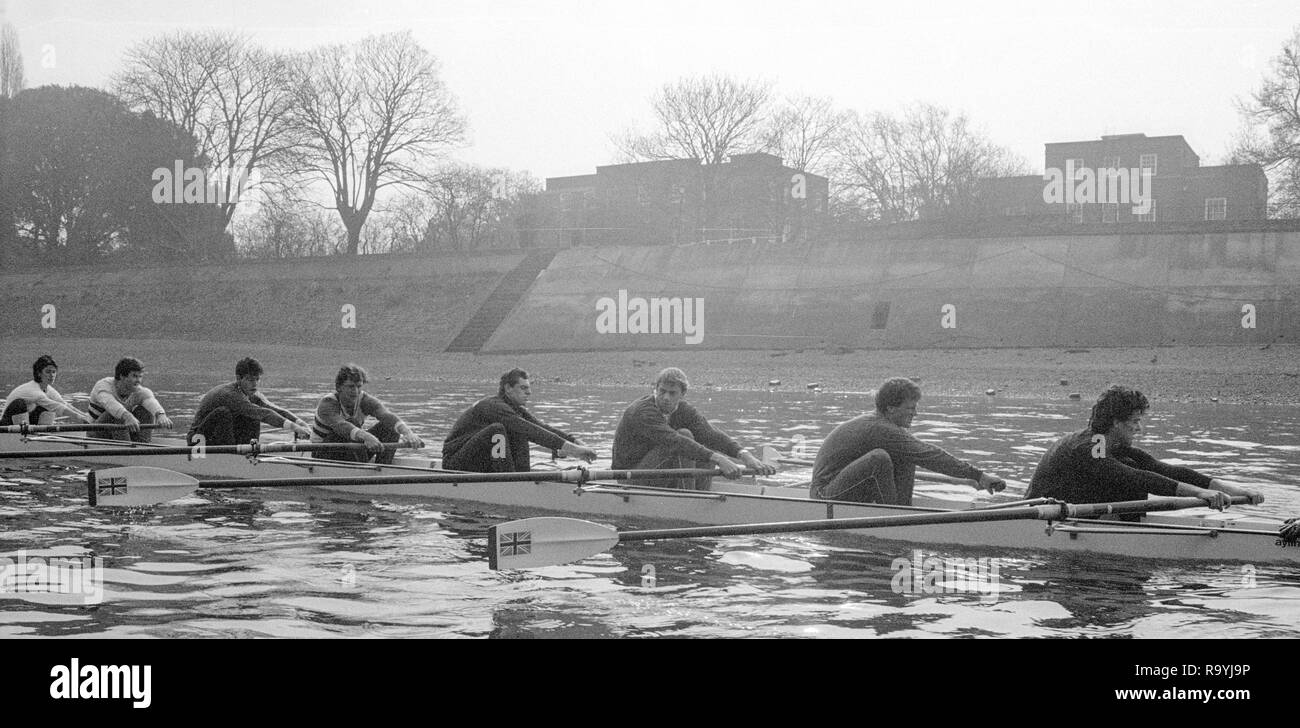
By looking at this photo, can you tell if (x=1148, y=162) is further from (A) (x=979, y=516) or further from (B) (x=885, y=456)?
(A) (x=979, y=516)

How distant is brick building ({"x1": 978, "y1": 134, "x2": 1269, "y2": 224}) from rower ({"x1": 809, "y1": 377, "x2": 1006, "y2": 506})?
37003mm

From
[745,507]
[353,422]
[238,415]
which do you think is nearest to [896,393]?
[745,507]

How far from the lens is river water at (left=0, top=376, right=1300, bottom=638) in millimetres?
7129

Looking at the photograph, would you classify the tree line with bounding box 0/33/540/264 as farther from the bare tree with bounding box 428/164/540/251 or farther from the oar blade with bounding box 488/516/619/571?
the oar blade with bounding box 488/516/619/571

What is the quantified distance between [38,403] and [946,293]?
2686 centimetres

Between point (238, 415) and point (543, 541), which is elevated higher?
point (238, 415)

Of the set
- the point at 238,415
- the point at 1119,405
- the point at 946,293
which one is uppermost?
the point at 946,293

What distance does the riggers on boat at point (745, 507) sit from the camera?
8.50m

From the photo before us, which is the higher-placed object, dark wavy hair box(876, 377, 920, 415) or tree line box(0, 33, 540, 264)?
tree line box(0, 33, 540, 264)

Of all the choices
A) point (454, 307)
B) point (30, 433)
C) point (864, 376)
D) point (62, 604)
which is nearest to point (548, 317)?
point (454, 307)

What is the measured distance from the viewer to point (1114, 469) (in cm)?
833

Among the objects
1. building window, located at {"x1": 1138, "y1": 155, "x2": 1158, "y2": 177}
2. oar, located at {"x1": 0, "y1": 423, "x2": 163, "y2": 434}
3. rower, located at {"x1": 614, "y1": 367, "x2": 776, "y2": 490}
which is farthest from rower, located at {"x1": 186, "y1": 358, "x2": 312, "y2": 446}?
building window, located at {"x1": 1138, "y1": 155, "x2": 1158, "y2": 177}
